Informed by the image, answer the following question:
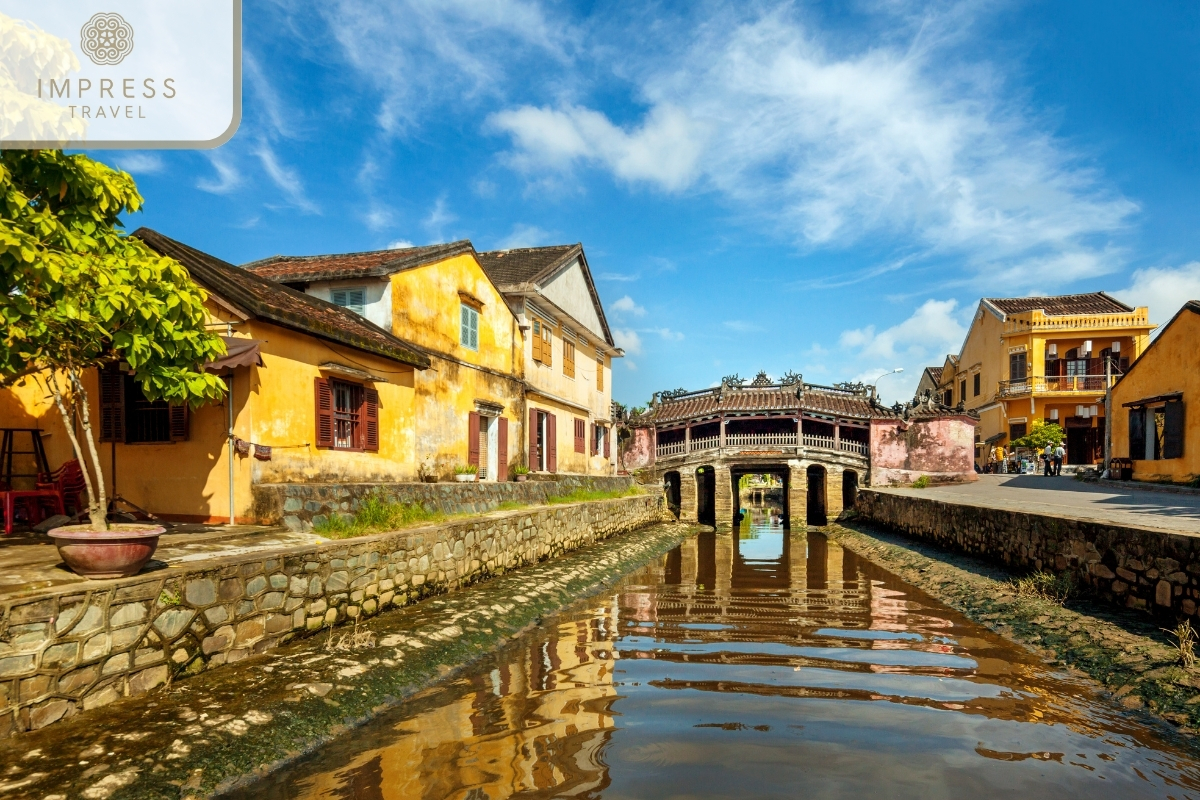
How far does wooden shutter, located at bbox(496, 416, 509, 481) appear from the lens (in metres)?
18.3

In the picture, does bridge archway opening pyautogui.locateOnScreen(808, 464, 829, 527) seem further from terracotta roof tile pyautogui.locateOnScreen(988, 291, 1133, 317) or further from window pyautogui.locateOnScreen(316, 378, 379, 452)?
window pyautogui.locateOnScreen(316, 378, 379, 452)

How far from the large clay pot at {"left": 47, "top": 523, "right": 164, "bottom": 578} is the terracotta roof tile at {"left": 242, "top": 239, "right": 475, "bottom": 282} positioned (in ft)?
31.1

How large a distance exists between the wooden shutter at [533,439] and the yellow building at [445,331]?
0.76m

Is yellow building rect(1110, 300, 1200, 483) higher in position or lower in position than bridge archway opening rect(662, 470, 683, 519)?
higher

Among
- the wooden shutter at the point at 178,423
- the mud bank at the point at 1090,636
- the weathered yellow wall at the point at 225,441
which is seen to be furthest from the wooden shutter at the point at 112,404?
the mud bank at the point at 1090,636

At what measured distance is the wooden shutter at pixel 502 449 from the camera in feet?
60.0

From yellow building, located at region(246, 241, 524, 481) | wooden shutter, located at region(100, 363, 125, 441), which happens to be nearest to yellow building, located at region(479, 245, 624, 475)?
yellow building, located at region(246, 241, 524, 481)

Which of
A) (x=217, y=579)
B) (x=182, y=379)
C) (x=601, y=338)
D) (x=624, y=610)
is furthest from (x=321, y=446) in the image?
(x=601, y=338)

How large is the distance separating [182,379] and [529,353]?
13.7m

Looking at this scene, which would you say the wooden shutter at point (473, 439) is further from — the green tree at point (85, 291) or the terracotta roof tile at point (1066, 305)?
the terracotta roof tile at point (1066, 305)

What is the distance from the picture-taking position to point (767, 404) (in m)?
35.7

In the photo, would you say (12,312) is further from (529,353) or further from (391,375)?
(529,353)

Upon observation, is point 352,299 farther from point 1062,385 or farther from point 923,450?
point 1062,385

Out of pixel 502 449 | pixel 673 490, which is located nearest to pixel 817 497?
pixel 673 490
